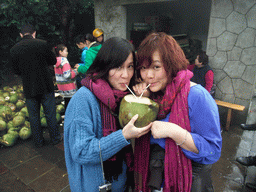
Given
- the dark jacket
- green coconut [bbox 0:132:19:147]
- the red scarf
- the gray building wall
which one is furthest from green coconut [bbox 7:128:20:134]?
the gray building wall

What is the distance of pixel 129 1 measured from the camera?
202 inches

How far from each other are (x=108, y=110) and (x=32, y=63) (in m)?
2.69

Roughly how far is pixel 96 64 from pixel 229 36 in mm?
3895

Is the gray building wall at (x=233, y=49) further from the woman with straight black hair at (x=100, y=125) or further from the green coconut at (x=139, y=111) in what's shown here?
the green coconut at (x=139, y=111)

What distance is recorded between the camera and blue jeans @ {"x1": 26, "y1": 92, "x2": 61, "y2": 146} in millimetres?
3451

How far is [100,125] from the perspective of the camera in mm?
1244

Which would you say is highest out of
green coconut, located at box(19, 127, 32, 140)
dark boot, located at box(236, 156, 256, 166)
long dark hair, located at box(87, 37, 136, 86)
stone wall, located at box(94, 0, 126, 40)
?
stone wall, located at box(94, 0, 126, 40)

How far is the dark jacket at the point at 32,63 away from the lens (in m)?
3.20

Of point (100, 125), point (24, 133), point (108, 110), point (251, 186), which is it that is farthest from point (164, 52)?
point (24, 133)

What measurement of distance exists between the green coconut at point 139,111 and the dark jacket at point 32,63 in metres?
2.79

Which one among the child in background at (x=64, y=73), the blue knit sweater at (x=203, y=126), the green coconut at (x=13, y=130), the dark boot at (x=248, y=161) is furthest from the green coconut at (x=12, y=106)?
the dark boot at (x=248, y=161)

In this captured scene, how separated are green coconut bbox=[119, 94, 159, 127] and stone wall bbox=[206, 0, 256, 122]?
3833 millimetres

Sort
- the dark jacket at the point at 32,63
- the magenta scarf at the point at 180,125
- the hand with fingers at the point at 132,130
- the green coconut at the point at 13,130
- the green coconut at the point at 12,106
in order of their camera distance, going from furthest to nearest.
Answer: the green coconut at the point at 12,106 → the green coconut at the point at 13,130 → the dark jacket at the point at 32,63 → the magenta scarf at the point at 180,125 → the hand with fingers at the point at 132,130

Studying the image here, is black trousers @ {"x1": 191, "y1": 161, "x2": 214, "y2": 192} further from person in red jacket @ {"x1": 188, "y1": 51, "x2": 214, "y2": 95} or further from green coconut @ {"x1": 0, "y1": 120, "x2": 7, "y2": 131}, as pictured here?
green coconut @ {"x1": 0, "y1": 120, "x2": 7, "y2": 131}
